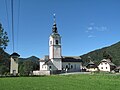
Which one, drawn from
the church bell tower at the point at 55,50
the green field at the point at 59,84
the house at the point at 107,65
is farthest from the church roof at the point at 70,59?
the green field at the point at 59,84

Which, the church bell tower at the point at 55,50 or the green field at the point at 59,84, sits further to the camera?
the church bell tower at the point at 55,50

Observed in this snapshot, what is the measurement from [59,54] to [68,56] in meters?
7.56

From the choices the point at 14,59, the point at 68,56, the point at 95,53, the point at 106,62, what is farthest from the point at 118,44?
the point at 14,59

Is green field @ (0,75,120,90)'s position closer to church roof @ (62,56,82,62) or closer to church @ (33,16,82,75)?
church @ (33,16,82,75)

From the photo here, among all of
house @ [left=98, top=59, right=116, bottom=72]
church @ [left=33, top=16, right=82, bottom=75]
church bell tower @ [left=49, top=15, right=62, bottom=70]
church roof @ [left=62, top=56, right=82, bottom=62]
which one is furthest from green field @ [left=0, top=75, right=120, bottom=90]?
house @ [left=98, top=59, right=116, bottom=72]

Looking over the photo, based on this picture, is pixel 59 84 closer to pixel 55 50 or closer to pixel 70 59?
pixel 55 50

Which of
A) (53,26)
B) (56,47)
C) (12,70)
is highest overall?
(53,26)

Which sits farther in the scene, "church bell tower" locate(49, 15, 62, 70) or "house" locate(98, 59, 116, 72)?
"house" locate(98, 59, 116, 72)

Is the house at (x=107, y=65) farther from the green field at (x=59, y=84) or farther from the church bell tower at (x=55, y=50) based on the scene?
the green field at (x=59, y=84)

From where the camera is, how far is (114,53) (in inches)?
6255

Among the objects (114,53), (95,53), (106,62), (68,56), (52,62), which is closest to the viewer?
(52,62)

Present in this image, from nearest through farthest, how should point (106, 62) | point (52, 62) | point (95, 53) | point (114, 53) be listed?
1. point (52, 62)
2. point (106, 62)
3. point (114, 53)
4. point (95, 53)

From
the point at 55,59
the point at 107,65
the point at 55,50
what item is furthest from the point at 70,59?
the point at 107,65

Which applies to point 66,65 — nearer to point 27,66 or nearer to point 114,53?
point 27,66
